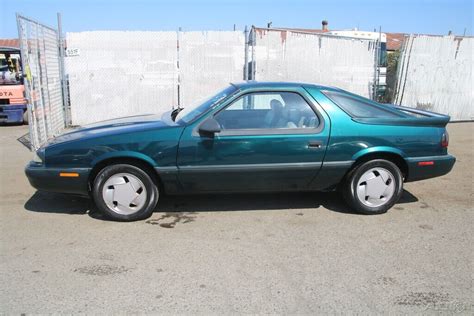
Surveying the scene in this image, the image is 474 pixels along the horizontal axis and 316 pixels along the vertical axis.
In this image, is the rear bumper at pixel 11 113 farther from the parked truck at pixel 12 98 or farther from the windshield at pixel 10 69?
the windshield at pixel 10 69

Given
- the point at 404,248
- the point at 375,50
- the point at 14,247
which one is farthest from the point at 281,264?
the point at 375,50

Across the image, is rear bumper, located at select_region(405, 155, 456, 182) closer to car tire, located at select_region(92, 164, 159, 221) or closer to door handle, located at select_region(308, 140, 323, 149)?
door handle, located at select_region(308, 140, 323, 149)

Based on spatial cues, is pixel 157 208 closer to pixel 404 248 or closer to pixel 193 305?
pixel 193 305

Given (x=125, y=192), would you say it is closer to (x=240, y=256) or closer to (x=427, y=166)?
(x=240, y=256)

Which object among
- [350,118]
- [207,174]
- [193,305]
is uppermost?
[350,118]

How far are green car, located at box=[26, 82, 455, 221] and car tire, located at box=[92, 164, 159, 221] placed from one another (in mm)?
10

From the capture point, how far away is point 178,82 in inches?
415

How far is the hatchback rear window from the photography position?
15.2ft

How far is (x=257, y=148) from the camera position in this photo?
4.42 m

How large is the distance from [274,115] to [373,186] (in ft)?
4.35

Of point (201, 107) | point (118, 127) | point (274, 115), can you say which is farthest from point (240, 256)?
point (118, 127)

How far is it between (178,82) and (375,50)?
503 cm

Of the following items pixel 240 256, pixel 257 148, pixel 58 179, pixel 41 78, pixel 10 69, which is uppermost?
pixel 10 69

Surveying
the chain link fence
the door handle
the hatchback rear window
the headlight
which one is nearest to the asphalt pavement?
the headlight
